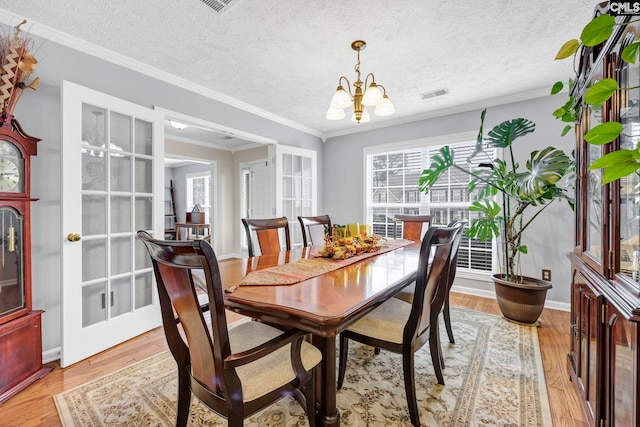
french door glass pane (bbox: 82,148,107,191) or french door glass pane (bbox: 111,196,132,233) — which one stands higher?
french door glass pane (bbox: 82,148,107,191)

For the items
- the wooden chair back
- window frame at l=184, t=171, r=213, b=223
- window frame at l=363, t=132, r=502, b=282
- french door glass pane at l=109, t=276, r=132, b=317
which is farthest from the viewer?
window frame at l=184, t=171, r=213, b=223

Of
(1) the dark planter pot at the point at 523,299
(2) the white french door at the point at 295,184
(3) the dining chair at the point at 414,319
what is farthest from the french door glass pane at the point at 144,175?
(1) the dark planter pot at the point at 523,299

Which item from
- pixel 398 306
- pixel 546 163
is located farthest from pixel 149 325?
pixel 546 163

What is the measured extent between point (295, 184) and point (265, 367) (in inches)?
131

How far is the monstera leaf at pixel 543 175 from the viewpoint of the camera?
2.38 m

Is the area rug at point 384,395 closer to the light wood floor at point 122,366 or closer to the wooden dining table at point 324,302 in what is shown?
the light wood floor at point 122,366

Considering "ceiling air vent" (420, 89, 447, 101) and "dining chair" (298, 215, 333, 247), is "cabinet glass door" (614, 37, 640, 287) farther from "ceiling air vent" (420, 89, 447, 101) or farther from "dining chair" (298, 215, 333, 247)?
"ceiling air vent" (420, 89, 447, 101)

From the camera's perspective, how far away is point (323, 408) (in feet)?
3.86

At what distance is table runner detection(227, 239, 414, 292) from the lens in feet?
4.57

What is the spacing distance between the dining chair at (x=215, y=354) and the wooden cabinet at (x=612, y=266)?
43.8 inches

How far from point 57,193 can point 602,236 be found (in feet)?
11.0

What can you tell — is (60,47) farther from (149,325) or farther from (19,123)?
(149,325)

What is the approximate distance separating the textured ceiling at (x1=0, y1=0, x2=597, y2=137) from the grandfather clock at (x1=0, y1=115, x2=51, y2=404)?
92 cm

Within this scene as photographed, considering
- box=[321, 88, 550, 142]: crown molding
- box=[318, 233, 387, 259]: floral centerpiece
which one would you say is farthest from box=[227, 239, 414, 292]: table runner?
box=[321, 88, 550, 142]: crown molding
